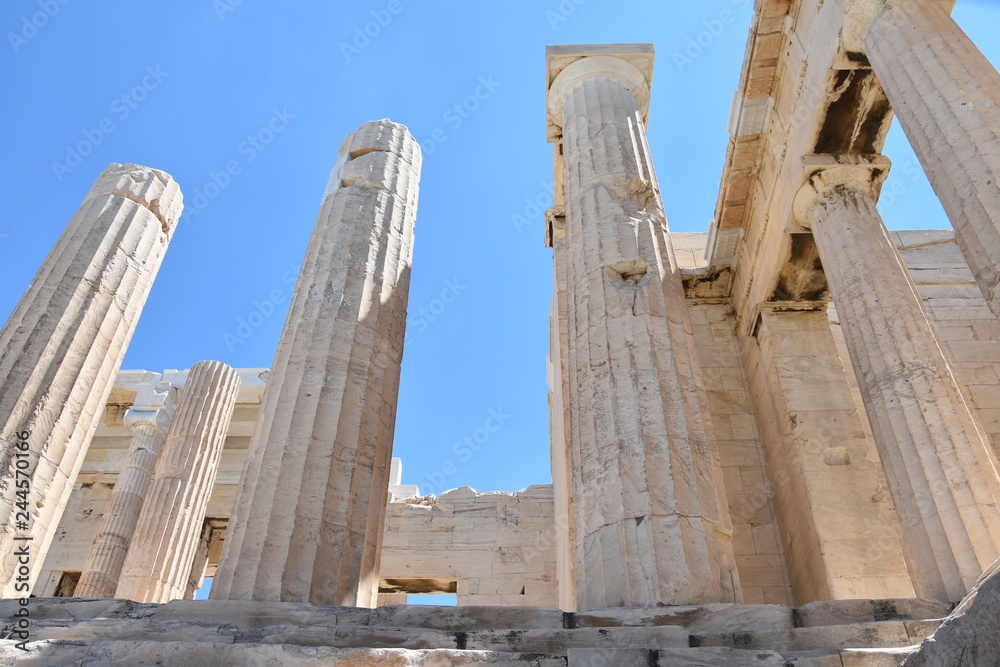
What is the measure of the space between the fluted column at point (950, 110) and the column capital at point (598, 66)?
480cm

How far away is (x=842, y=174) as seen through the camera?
12078 mm

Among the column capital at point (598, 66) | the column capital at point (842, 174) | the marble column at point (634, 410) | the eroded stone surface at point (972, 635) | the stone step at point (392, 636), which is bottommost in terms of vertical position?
the eroded stone surface at point (972, 635)

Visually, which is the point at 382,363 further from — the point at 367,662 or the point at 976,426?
the point at 976,426

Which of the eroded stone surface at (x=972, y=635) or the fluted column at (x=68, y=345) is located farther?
the fluted column at (x=68, y=345)

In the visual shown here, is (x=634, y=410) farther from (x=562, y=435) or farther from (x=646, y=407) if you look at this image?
(x=562, y=435)

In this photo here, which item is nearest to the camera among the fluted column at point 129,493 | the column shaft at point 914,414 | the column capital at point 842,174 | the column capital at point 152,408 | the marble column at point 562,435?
the column shaft at point 914,414

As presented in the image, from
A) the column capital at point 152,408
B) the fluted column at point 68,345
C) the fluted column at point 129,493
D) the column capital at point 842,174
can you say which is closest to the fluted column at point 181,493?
the fluted column at point 129,493

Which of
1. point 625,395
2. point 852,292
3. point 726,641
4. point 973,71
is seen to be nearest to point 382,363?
point 625,395

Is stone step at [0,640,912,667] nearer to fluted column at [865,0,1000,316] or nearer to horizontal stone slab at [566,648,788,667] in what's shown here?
horizontal stone slab at [566,648,788,667]

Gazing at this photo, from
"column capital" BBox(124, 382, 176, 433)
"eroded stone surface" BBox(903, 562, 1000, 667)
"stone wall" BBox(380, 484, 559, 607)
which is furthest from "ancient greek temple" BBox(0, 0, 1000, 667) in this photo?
"column capital" BBox(124, 382, 176, 433)

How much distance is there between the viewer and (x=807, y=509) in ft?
39.0

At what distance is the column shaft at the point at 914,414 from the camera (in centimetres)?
812

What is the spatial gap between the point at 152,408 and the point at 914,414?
18.8 metres

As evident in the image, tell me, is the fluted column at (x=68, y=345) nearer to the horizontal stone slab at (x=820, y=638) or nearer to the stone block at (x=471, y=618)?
the stone block at (x=471, y=618)
